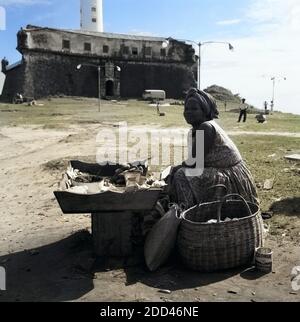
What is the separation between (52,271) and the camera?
5.62 meters

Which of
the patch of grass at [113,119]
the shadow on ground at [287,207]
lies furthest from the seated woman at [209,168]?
the patch of grass at [113,119]

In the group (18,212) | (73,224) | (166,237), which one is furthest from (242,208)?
(18,212)

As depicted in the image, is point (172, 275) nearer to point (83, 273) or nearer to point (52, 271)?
point (83, 273)

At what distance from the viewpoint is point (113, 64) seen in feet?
184

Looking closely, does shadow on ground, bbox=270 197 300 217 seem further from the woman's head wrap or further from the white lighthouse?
the white lighthouse

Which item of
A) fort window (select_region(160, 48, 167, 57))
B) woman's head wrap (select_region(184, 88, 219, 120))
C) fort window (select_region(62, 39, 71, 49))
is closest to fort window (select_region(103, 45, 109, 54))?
fort window (select_region(62, 39, 71, 49))

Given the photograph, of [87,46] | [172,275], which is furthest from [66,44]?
[172,275]

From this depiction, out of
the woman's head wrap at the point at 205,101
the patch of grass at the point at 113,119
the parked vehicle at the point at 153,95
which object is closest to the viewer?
the woman's head wrap at the point at 205,101

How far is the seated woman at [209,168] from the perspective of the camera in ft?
19.7

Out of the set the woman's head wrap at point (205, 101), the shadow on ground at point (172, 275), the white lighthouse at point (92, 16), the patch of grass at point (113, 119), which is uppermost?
the white lighthouse at point (92, 16)

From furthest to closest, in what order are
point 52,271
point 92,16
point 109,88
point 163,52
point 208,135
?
point 92,16, point 163,52, point 109,88, point 208,135, point 52,271

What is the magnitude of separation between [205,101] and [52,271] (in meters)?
2.93

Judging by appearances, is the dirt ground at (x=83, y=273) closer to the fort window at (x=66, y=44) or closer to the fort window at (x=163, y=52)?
the fort window at (x=66, y=44)
